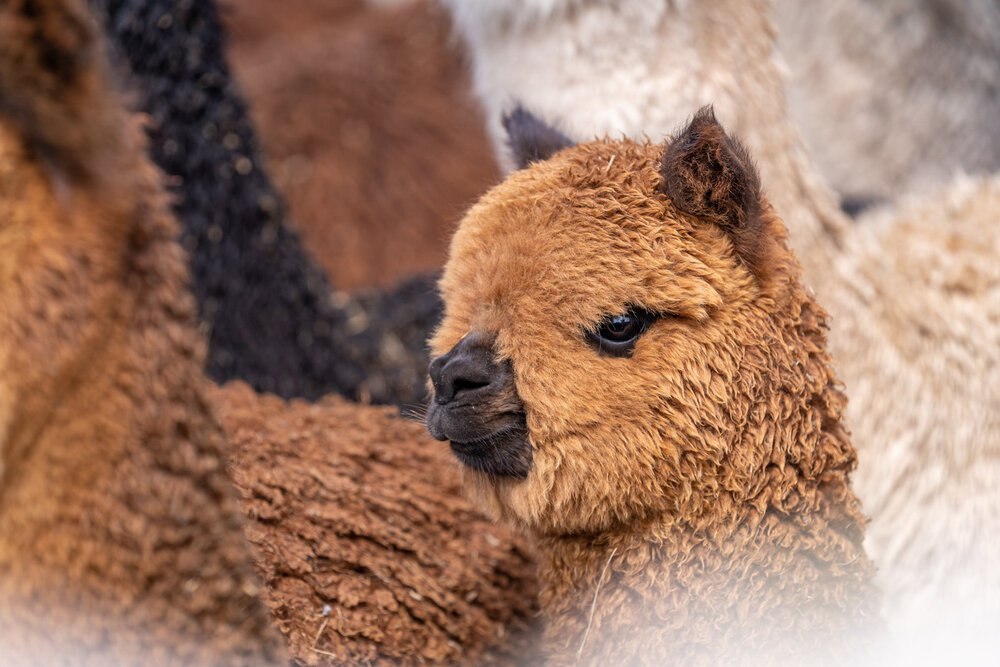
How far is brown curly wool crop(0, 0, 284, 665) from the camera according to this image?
4.87 ft

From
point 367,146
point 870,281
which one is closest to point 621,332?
point 870,281

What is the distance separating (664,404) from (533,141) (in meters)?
0.65

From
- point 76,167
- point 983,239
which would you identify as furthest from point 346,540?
point 983,239

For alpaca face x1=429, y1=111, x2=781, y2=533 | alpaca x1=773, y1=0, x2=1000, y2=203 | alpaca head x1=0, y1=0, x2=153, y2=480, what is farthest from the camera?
alpaca x1=773, y1=0, x2=1000, y2=203

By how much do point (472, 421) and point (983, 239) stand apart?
1850 mm

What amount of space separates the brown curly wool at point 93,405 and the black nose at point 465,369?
0.45 metres

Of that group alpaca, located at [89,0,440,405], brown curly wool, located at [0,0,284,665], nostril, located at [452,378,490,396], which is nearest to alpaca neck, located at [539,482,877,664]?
nostril, located at [452,378,490,396]

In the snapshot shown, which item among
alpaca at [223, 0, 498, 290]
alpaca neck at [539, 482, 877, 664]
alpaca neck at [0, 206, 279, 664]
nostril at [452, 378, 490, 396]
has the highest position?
alpaca at [223, 0, 498, 290]

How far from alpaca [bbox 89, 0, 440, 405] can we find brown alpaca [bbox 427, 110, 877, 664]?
1.29 meters

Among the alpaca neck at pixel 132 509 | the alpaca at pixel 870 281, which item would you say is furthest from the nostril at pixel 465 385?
the alpaca at pixel 870 281

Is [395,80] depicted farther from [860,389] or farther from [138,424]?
[138,424]

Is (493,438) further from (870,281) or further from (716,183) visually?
(870,281)

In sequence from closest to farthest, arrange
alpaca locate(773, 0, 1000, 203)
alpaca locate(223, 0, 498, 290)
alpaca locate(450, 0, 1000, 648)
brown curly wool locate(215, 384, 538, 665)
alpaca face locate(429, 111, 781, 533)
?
alpaca face locate(429, 111, 781, 533) → brown curly wool locate(215, 384, 538, 665) → alpaca locate(450, 0, 1000, 648) → alpaca locate(773, 0, 1000, 203) → alpaca locate(223, 0, 498, 290)

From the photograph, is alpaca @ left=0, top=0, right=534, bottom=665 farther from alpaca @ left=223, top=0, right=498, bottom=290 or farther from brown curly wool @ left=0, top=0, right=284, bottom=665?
alpaca @ left=223, top=0, right=498, bottom=290
